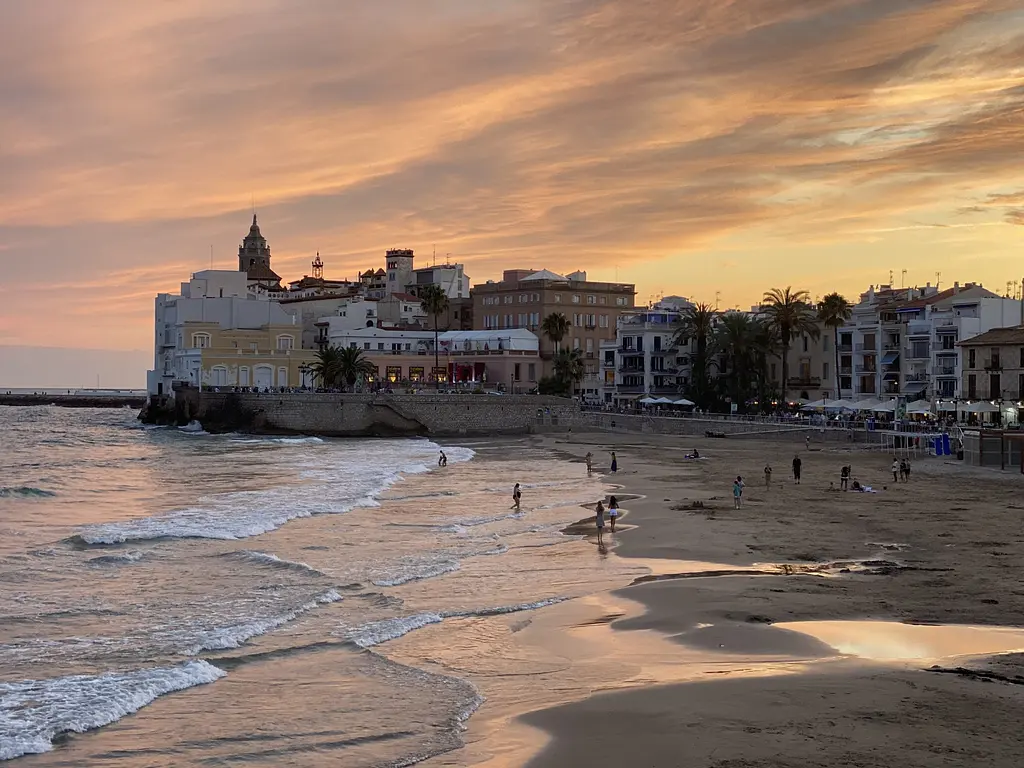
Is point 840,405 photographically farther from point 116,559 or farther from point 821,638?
point 821,638

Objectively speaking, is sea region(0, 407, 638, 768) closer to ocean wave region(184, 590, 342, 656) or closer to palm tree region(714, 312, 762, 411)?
ocean wave region(184, 590, 342, 656)

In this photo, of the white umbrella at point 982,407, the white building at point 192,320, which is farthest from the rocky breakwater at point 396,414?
the white umbrella at point 982,407

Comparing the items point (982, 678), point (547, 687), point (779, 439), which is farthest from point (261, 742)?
point (779, 439)

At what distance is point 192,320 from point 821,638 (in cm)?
10412

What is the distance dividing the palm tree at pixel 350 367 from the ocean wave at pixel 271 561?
74575mm

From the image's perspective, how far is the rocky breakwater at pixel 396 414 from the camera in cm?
9169

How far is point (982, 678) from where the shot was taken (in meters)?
15.3

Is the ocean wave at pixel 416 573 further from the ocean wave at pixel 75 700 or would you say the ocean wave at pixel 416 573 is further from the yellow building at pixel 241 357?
the yellow building at pixel 241 357

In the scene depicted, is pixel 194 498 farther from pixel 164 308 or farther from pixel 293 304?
pixel 293 304

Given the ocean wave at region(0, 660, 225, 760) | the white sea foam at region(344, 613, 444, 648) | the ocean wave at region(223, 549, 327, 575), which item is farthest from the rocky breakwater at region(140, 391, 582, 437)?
the ocean wave at region(0, 660, 225, 760)

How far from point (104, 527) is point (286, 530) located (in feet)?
19.2

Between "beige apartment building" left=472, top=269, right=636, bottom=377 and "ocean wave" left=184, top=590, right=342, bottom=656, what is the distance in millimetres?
95035

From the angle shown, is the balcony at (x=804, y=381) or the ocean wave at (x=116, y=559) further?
the balcony at (x=804, y=381)

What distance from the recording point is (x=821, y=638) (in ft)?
61.0
